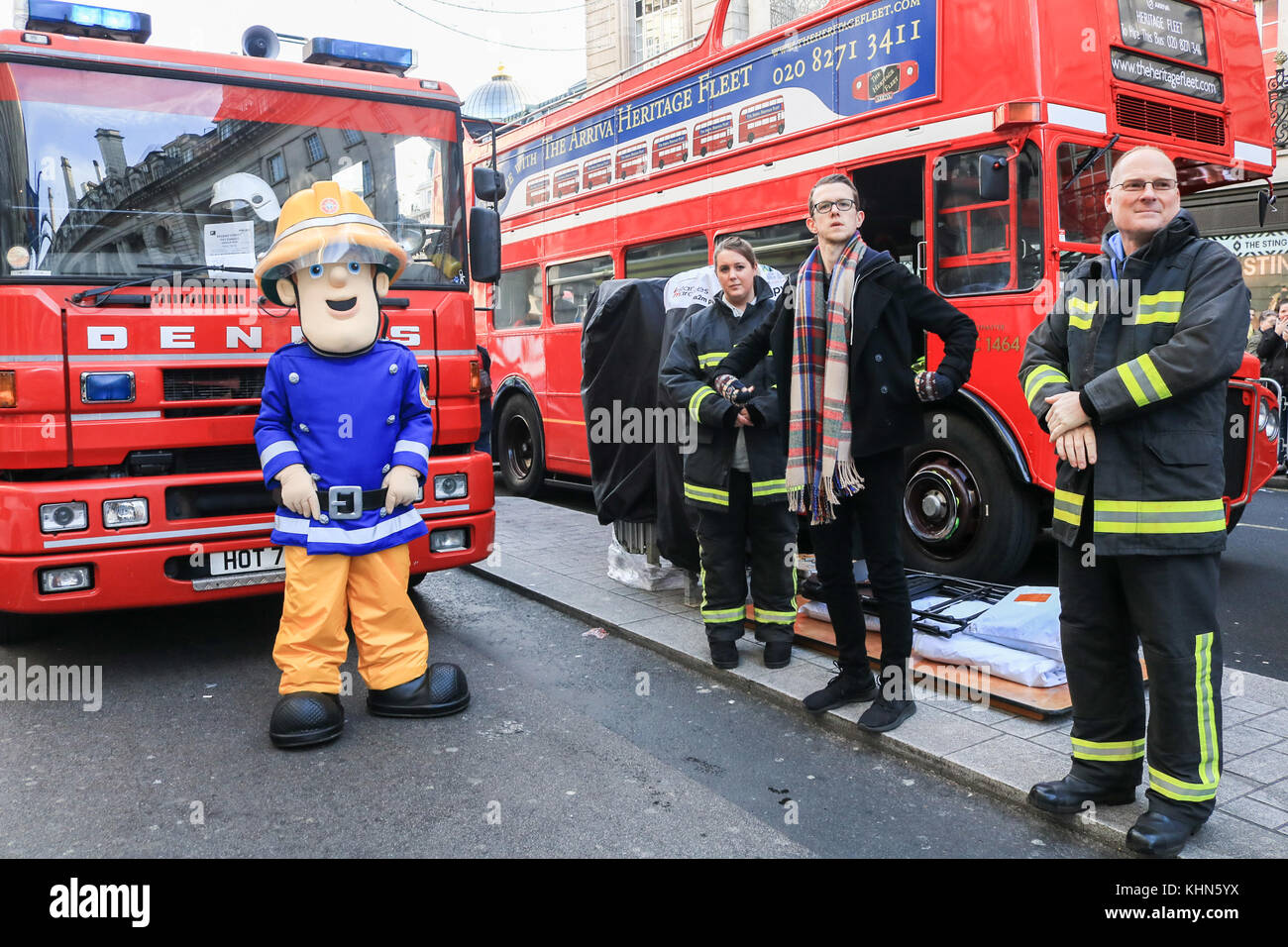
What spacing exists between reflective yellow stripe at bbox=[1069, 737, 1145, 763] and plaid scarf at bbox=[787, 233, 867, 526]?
1154 millimetres

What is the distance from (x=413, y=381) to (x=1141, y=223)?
263cm

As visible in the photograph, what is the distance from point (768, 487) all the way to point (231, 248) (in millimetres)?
2665

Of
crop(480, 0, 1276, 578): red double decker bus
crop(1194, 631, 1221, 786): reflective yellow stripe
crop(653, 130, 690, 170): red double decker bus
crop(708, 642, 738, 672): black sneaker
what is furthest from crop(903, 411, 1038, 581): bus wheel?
crop(653, 130, 690, 170): red double decker bus

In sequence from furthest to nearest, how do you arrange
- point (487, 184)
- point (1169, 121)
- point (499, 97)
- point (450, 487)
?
point (499, 97)
point (1169, 121)
point (487, 184)
point (450, 487)

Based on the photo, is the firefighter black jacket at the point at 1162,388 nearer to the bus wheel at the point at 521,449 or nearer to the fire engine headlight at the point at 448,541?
the fire engine headlight at the point at 448,541

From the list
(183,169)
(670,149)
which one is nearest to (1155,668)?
(183,169)

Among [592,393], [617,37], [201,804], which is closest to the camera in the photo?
[201,804]

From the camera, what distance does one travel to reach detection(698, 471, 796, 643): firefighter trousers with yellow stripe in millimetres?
A: 4539

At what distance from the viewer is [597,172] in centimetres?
916

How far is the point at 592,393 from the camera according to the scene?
570 centimetres

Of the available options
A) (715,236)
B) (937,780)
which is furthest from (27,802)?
(715,236)

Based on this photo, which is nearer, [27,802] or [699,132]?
[27,802]

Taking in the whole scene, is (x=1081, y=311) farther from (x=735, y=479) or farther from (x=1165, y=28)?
(x=1165, y=28)
